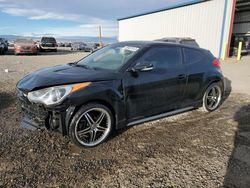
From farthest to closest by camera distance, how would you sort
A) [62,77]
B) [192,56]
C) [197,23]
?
1. [197,23]
2. [192,56]
3. [62,77]

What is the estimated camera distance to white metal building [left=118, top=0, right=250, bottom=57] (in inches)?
734

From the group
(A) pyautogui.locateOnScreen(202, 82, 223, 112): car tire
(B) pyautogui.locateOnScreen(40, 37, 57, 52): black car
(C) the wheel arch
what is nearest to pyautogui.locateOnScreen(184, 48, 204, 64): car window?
(A) pyautogui.locateOnScreen(202, 82, 223, 112): car tire

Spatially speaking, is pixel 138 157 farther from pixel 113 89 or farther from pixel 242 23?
pixel 242 23

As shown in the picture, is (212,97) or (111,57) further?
(212,97)

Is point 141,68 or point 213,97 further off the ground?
point 141,68

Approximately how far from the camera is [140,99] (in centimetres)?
434

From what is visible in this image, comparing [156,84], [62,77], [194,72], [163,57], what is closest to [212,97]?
[194,72]

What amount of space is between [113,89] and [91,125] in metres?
0.66

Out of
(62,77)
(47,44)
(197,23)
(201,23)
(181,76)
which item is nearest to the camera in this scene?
(62,77)

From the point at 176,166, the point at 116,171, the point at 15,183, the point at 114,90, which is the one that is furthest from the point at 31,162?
the point at 176,166

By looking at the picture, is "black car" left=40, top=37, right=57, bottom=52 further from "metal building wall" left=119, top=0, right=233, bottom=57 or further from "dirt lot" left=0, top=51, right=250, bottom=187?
"dirt lot" left=0, top=51, right=250, bottom=187

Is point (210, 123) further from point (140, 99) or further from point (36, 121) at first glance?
point (36, 121)

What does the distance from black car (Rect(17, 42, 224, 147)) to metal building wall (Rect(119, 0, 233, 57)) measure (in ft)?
49.0

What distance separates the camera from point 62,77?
3812 mm
